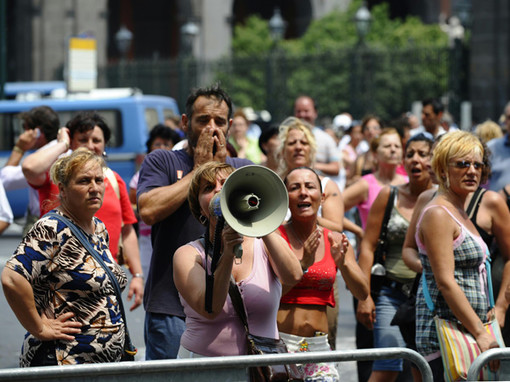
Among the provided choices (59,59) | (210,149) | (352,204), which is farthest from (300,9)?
(210,149)

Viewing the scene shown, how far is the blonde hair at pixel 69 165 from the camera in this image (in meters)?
4.75

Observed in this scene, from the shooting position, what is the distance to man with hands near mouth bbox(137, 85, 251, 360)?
4.97m

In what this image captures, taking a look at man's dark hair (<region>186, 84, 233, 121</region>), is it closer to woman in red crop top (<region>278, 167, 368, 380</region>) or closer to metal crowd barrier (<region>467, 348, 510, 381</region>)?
woman in red crop top (<region>278, 167, 368, 380</region>)

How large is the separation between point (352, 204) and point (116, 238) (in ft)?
6.77

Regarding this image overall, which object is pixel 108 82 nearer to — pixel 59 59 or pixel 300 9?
pixel 59 59

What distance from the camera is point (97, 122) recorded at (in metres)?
6.61

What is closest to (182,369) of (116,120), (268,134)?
(268,134)

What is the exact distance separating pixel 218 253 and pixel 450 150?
177 cm

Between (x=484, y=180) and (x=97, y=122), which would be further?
(x=97, y=122)

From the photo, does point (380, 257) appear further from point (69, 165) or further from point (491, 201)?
point (69, 165)

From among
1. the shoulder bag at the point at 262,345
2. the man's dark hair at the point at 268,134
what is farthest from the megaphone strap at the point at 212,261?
the man's dark hair at the point at 268,134

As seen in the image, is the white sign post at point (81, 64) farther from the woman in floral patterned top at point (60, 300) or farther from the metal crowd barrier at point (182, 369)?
the metal crowd barrier at point (182, 369)

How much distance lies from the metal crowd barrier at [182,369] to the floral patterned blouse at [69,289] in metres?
0.86

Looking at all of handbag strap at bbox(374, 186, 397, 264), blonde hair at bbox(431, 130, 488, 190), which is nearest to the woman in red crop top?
blonde hair at bbox(431, 130, 488, 190)
